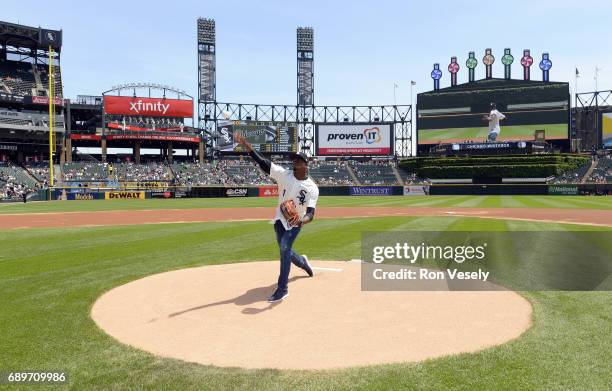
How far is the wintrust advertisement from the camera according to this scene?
7550 centimetres

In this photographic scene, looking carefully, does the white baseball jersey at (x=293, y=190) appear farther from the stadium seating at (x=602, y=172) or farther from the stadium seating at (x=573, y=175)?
the stadium seating at (x=573, y=175)

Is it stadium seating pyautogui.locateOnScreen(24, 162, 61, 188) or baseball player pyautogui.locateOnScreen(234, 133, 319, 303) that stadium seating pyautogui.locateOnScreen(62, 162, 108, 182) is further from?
baseball player pyautogui.locateOnScreen(234, 133, 319, 303)

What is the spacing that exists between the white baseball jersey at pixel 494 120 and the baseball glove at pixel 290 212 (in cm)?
6667

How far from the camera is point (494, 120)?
66062 mm

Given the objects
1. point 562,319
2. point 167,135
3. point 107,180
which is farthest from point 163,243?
point 167,135

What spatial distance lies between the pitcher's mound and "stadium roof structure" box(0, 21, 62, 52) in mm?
68017

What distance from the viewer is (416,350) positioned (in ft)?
14.6

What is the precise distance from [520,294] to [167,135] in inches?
2713

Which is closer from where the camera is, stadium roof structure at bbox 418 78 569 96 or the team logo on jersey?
the team logo on jersey

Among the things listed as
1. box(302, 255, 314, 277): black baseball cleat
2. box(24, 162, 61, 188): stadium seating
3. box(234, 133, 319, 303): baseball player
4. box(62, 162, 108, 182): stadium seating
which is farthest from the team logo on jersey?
box(62, 162, 108, 182): stadium seating

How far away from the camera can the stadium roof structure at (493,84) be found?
64887 millimetres

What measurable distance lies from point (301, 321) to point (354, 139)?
71.9 m

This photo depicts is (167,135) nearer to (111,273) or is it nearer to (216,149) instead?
(216,149)

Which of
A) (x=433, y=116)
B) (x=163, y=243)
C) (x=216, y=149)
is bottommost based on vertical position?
(x=163, y=243)
